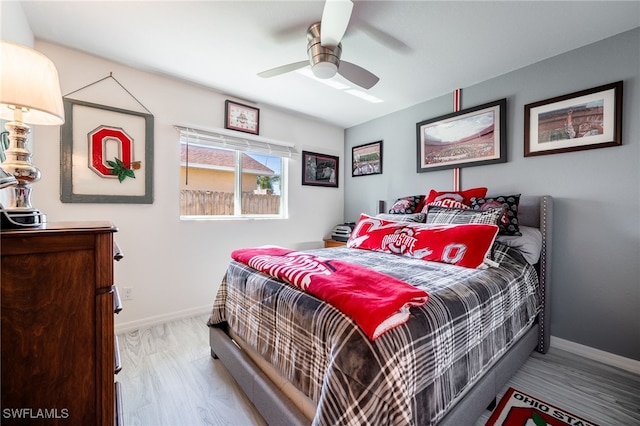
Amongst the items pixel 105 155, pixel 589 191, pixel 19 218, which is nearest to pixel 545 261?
pixel 589 191

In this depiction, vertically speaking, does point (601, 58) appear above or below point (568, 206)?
above

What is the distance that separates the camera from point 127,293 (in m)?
2.30

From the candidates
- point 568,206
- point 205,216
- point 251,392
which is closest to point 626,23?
point 568,206

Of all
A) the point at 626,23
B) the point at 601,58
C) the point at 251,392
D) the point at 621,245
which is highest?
the point at 626,23

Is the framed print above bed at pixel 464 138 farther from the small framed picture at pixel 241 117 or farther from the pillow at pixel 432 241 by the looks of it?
the small framed picture at pixel 241 117

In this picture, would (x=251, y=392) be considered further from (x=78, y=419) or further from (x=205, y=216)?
(x=205, y=216)

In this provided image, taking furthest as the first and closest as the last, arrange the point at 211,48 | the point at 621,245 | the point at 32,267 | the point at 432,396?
the point at 211,48
the point at 621,245
the point at 432,396
the point at 32,267

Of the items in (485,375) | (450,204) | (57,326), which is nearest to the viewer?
(57,326)

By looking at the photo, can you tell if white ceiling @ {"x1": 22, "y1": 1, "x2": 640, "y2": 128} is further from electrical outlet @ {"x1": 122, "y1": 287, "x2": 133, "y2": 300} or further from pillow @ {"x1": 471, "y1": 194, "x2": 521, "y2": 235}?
electrical outlet @ {"x1": 122, "y1": 287, "x2": 133, "y2": 300}

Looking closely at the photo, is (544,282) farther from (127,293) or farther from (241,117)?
(127,293)

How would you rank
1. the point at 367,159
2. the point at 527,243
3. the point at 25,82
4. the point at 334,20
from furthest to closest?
the point at 367,159 → the point at 527,243 → the point at 334,20 → the point at 25,82

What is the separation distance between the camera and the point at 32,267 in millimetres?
741

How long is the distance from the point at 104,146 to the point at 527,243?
137 inches

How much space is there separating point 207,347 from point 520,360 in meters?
2.21
